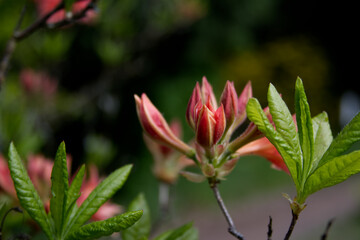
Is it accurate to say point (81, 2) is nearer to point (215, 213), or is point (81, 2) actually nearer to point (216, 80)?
point (216, 80)

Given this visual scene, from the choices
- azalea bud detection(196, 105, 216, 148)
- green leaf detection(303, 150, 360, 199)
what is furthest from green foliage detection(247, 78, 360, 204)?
azalea bud detection(196, 105, 216, 148)

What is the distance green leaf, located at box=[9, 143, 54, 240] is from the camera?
49cm

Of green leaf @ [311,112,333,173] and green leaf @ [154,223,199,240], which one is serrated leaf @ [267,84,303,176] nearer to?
green leaf @ [311,112,333,173]

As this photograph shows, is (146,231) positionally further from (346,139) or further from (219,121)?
(346,139)

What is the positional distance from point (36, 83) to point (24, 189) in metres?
1.91

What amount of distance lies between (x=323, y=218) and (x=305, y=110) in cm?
829

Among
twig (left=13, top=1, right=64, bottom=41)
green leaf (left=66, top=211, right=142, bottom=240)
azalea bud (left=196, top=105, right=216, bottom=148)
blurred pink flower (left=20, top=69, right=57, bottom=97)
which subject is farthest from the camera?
blurred pink flower (left=20, top=69, right=57, bottom=97)

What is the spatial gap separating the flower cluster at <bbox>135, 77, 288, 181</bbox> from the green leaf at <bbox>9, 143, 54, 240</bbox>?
206 mm

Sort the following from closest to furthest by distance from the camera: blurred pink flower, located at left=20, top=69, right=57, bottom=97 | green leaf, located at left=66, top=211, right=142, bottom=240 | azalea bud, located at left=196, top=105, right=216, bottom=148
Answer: green leaf, located at left=66, top=211, right=142, bottom=240 → azalea bud, located at left=196, top=105, right=216, bottom=148 → blurred pink flower, located at left=20, top=69, right=57, bottom=97

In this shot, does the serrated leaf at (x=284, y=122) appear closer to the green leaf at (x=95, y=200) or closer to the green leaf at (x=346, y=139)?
the green leaf at (x=346, y=139)

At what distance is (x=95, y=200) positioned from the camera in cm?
54

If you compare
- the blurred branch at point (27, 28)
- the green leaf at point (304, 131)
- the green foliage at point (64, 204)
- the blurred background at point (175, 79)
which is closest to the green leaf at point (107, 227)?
the green foliage at point (64, 204)

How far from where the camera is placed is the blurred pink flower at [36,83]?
221 cm

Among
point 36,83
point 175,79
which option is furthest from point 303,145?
point 175,79
